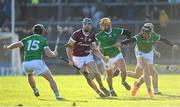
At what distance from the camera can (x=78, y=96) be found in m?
24.6

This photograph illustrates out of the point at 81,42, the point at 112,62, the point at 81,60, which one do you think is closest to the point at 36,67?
the point at 81,60

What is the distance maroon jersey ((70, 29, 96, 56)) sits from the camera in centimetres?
2400

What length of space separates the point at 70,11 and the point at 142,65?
69.2ft

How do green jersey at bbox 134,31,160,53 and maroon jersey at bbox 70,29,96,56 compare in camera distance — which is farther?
green jersey at bbox 134,31,160,53

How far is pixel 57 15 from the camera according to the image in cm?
4522

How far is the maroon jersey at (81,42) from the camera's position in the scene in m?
24.0

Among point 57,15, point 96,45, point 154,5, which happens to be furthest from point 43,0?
point 96,45

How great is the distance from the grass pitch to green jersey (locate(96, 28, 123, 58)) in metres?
1.38

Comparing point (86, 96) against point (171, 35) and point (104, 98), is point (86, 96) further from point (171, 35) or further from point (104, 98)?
point (171, 35)

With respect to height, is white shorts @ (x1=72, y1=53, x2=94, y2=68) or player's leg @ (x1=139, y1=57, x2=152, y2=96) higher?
white shorts @ (x1=72, y1=53, x2=94, y2=68)

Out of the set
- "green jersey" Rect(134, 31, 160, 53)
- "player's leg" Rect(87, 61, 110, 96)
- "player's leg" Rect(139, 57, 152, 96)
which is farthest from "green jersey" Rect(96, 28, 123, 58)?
"player's leg" Rect(87, 61, 110, 96)

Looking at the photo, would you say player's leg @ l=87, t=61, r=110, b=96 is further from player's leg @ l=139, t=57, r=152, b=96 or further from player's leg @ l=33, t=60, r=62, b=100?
player's leg @ l=33, t=60, r=62, b=100

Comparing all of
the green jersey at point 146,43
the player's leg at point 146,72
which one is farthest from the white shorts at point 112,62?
the player's leg at point 146,72

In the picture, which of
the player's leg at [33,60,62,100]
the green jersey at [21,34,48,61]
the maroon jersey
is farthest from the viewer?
the maroon jersey
